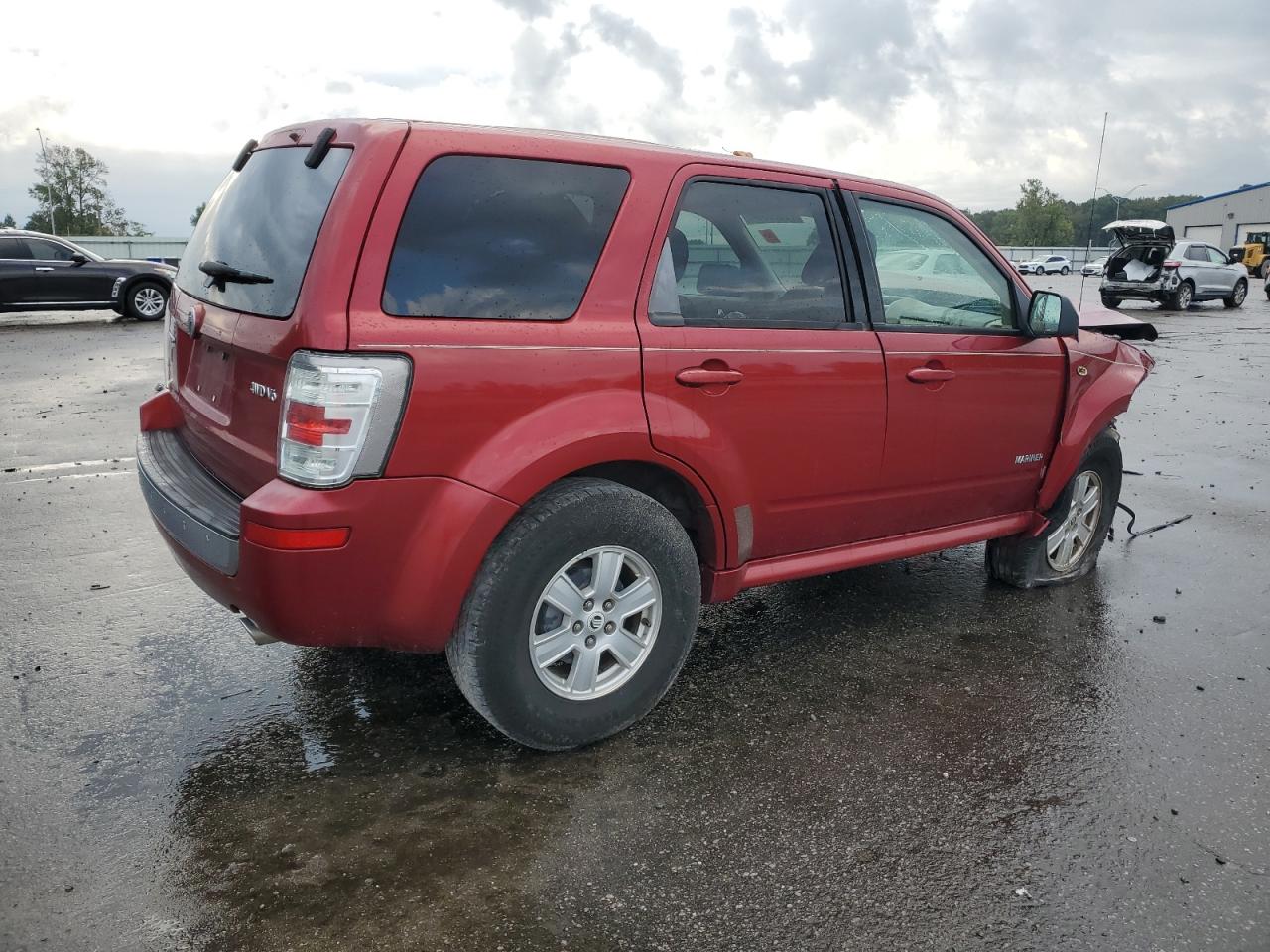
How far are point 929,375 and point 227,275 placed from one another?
2527mm

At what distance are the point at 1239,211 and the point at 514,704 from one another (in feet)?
268

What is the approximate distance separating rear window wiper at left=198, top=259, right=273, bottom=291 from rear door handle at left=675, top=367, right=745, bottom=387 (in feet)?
4.16

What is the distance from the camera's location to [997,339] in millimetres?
4305

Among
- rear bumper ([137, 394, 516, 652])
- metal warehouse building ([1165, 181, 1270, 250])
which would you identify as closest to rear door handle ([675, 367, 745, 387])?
rear bumper ([137, 394, 516, 652])

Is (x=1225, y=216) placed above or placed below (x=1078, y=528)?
above

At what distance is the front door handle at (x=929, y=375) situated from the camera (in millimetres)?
3961

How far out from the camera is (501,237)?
3.03m

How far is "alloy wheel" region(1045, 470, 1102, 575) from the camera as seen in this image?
4918mm

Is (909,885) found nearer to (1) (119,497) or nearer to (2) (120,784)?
(2) (120,784)

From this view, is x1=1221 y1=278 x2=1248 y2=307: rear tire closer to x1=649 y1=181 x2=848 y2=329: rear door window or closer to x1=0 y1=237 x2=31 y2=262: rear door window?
x1=0 y1=237 x2=31 y2=262: rear door window

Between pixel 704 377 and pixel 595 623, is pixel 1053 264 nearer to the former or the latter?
pixel 704 377

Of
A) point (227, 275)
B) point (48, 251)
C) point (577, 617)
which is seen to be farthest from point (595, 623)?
point (48, 251)

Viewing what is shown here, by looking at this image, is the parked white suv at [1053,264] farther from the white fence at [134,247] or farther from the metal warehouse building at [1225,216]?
the white fence at [134,247]

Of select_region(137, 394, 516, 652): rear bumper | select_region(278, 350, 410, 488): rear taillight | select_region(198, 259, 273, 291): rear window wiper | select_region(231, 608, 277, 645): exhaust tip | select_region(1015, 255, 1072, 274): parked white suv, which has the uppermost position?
select_region(1015, 255, 1072, 274): parked white suv
